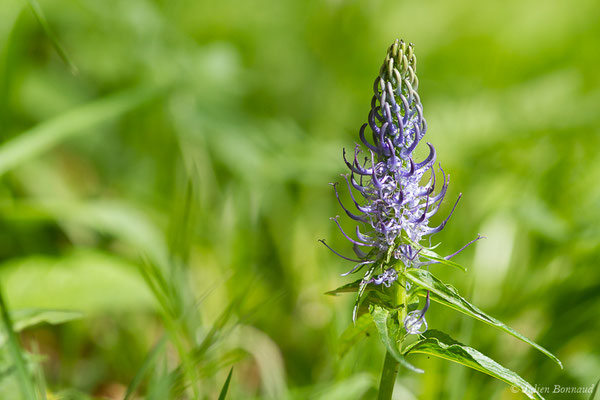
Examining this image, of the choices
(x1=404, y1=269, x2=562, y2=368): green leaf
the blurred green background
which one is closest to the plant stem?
(x1=404, y1=269, x2=562, y2=368): green leaf

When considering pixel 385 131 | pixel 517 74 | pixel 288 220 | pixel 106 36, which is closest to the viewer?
pixel 385 131

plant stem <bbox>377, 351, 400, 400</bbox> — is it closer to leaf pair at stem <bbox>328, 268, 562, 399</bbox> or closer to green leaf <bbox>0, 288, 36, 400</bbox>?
leaf pair at stem <bbox>328, 268, 562, 399</bbox>

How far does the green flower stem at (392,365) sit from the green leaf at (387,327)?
0.10 feet

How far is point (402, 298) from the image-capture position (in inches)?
47.6

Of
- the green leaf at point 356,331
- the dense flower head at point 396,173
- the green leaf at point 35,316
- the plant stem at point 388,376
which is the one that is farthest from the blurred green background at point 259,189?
the dense flower head at point 396,173

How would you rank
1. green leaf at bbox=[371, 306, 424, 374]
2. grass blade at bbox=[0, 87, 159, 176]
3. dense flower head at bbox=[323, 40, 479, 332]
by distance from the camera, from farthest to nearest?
grass blade at bbox=[0, 87, 159, 176], dense flower head at bbox=[323, 40, 479, 332], green leaf at bbox=[371, 306, 424, 374]

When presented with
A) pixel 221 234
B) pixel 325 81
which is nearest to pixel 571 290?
pixel 221 234

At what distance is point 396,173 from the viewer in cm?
121

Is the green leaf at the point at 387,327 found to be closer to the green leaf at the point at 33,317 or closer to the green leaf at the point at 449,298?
the green leaf at the point at 449,298

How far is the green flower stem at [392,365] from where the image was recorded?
1206mm

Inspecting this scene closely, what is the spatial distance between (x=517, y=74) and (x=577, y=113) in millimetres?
1857

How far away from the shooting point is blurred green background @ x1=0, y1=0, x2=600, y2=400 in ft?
7.18

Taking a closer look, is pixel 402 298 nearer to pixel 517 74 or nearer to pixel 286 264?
pixel 286 264

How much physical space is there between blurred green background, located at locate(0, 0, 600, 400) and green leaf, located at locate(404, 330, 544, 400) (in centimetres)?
66
